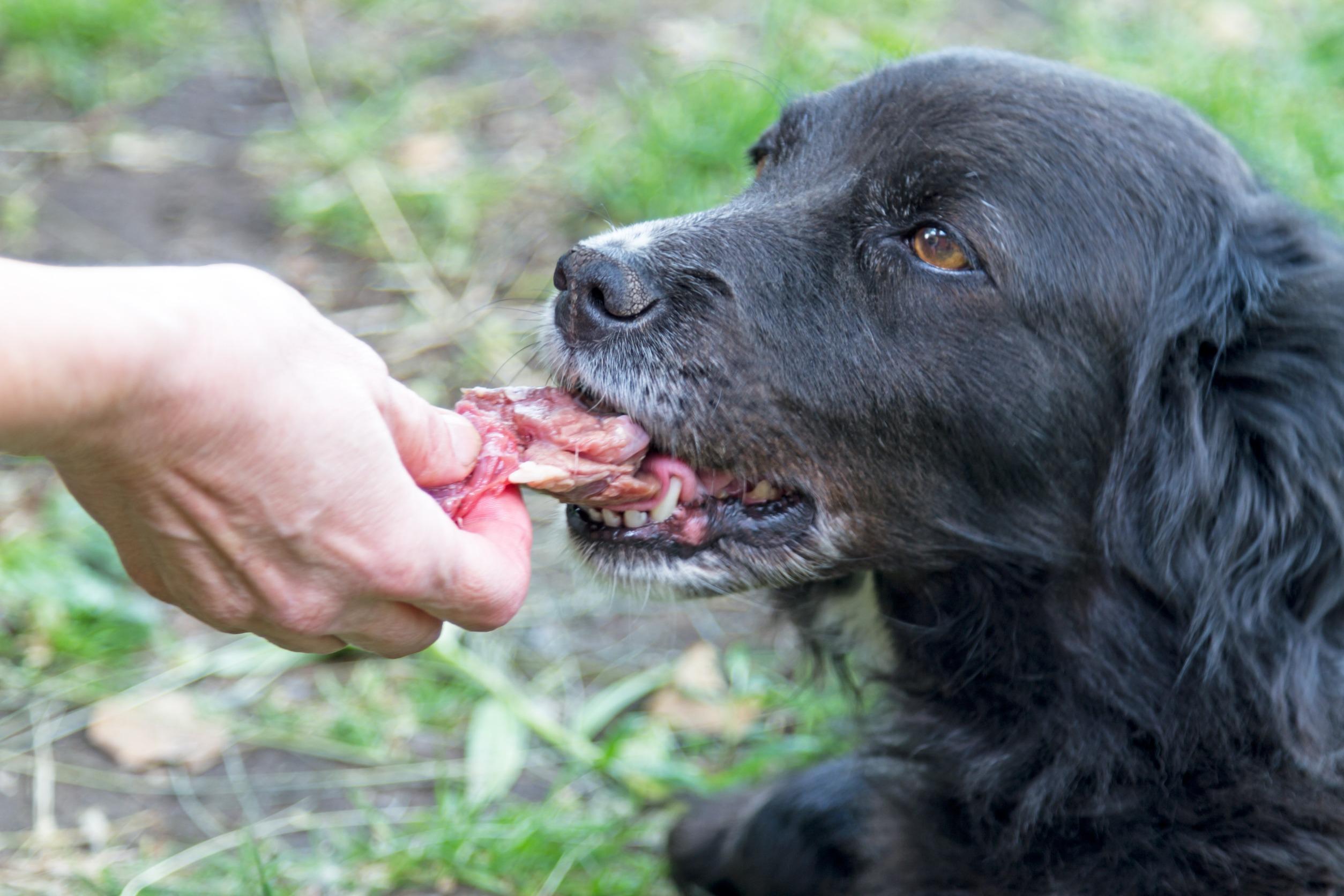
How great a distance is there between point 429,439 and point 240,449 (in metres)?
0.40

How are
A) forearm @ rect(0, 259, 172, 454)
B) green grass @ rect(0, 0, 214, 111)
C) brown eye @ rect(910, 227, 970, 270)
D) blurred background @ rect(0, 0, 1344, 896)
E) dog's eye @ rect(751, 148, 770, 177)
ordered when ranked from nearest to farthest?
forearm @ rect(0, 259, 172, 454)
brown eye @ rect(910, 227, 970, 270)
dog's eye @ rect(751, 148, 770, 177)
blurred background @ rect(0, 0, 1344, 896)
green grass @ rect(0, 0, 214, 111)

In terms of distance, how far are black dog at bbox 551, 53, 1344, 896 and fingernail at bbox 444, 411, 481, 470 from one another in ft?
1.34

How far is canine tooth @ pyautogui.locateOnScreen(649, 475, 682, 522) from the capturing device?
253 cm

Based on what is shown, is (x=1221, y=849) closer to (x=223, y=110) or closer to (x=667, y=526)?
(x=667, y=526)

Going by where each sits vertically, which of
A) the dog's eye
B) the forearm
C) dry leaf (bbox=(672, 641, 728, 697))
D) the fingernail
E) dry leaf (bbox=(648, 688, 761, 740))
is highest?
the forearm

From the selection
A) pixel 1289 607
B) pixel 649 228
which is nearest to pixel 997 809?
pixel 1289 607

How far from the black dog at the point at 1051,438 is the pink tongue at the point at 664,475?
3cm

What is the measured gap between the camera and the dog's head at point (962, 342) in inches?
94.6

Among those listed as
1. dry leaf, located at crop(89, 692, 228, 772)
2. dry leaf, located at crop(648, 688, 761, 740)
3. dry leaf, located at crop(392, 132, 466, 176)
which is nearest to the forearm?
dry leaf, located at crop(89, 692, 228, 772)

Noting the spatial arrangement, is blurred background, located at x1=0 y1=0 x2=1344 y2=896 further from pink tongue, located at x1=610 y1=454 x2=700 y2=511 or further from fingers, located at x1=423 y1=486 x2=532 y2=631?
fingers, located at x1=423 y1=486 x2=532 y2=631

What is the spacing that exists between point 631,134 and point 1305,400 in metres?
3.70

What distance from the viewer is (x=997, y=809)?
2.58 meters

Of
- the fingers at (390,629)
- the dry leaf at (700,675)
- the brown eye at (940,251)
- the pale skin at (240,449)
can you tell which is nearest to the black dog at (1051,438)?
the brown eye at (940,251)

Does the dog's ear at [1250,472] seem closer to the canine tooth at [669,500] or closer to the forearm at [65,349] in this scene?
the canine tooth at [669,500]
